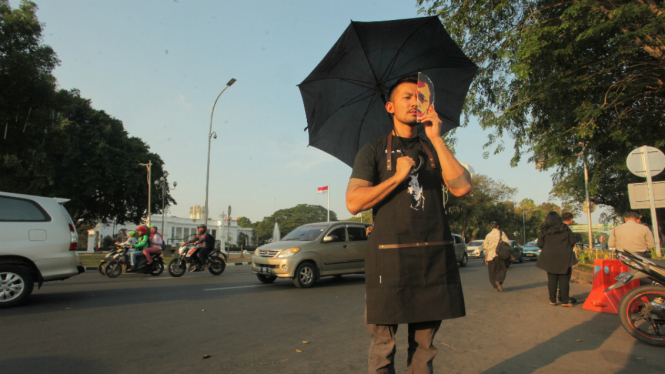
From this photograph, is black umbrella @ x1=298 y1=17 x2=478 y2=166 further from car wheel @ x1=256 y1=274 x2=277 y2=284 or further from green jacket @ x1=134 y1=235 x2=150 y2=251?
green jacket @ x1=134 y1=235 x2=150 y2=251

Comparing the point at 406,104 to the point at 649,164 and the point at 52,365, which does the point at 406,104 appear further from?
the point at 649,164

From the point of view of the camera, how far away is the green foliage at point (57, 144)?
15.7 m

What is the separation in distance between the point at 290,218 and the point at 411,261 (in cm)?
10797

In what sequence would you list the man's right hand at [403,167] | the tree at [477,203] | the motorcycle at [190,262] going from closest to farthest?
the man's right hand at [403,167] < the motorcycle at [190,262] < the tree at [477,203]

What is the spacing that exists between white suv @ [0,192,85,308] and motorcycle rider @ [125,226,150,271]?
5149mm

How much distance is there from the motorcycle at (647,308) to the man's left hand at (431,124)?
4.24m

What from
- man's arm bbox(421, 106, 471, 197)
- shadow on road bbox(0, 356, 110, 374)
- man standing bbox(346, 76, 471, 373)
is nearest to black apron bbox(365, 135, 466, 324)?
man standing bbox(346, 76, 471, 373)

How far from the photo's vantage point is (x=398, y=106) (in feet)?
7.34

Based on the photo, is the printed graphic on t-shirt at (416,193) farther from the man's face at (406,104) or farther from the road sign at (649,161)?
the road sign at (649,161)

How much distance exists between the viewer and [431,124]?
2.02m

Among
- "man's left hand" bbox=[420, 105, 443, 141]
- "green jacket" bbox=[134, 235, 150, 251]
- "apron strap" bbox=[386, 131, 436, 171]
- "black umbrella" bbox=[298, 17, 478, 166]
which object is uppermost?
"black umbrella" bbox=[298, 17, 478, 166]

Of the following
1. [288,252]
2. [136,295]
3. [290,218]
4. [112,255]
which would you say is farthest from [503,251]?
[290,218]

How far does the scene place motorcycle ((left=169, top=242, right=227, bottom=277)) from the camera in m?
12.8

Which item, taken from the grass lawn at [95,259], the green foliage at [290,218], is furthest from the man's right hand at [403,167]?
the green foliage at [290,218]
